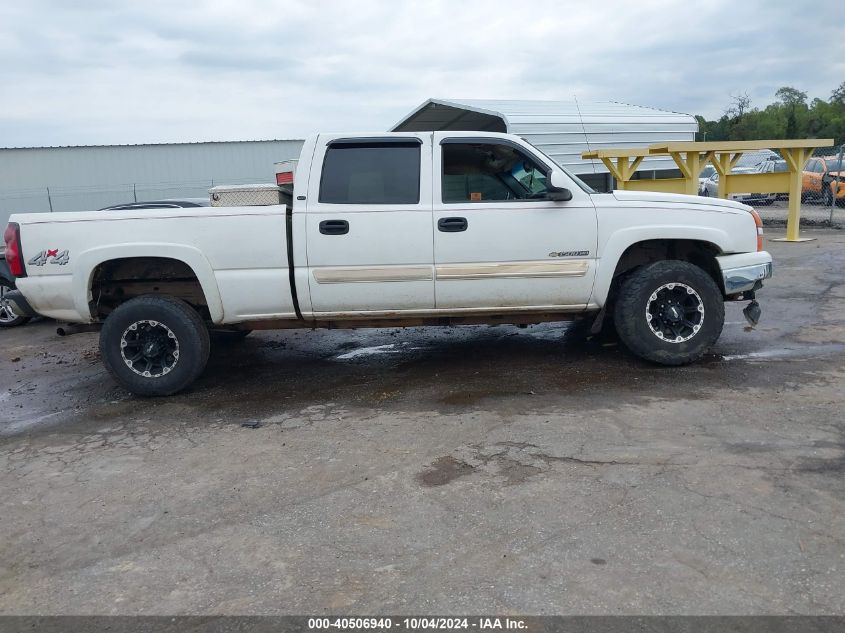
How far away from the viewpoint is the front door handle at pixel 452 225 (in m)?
5.46

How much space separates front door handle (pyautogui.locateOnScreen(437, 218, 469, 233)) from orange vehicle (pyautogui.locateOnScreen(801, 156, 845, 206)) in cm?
1683

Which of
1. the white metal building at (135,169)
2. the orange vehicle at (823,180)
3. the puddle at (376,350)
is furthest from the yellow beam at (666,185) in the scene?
the puddle at (376,350)

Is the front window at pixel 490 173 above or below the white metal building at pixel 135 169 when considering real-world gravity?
below

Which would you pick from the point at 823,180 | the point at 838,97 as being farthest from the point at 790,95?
the point at 823,180

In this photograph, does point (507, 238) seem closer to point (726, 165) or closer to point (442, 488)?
point (442, 488)

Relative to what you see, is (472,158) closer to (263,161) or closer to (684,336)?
(684,336)

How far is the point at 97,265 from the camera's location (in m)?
5.49

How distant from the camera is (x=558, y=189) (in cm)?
547

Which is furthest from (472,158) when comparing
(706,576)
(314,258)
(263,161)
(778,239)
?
(263,161)

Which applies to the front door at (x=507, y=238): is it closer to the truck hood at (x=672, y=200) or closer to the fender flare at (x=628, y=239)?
the fender flare at (x=628, y=239)

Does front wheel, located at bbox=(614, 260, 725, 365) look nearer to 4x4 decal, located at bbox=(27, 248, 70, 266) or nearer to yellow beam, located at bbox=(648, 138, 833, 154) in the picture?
4x4 decal, located at bbox=(27, 248, 70, 266)

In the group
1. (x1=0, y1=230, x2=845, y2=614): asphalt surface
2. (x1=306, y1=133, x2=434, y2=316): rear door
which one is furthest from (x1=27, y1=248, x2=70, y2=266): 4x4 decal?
(x1=306, y1=133, x2=434, y2=316): rear door

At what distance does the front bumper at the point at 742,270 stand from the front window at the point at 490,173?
5.51 feet

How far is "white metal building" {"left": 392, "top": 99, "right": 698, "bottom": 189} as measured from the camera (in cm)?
1489
